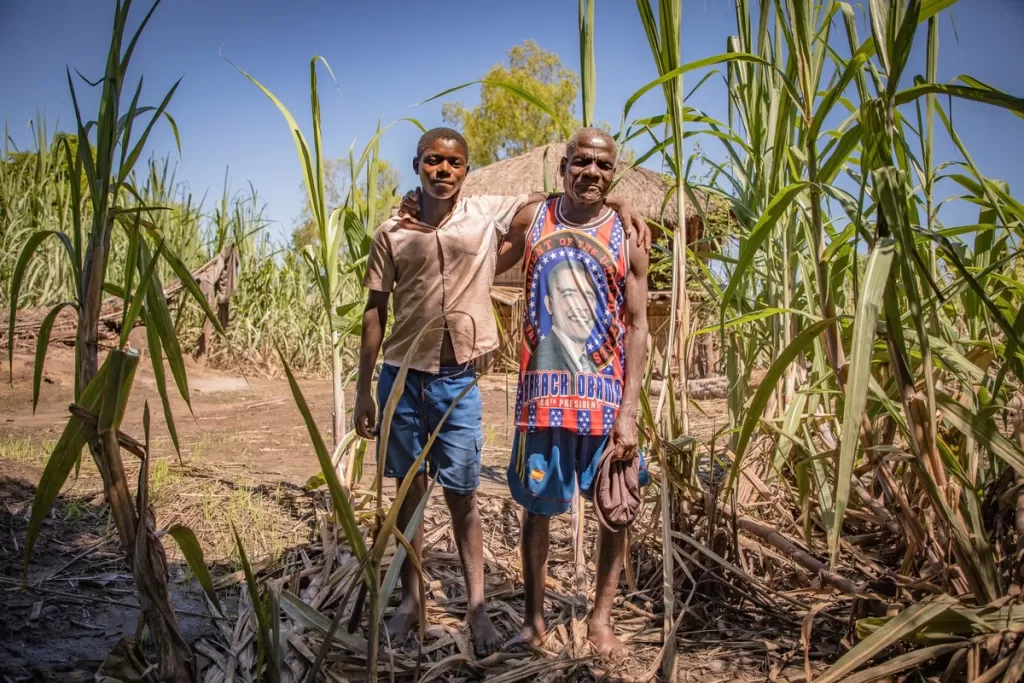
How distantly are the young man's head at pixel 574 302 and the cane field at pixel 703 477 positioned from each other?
0.22 meters

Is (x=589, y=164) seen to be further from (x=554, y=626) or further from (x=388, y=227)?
(x=554, y=626)

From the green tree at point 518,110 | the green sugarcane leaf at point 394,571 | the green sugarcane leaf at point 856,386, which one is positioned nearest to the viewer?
the green sugarcane leaf at point 856,386

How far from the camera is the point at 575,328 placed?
74.6 inches

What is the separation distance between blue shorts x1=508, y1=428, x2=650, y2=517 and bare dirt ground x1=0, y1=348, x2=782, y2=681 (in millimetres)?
516

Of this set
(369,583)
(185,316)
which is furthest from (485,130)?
(369,583)

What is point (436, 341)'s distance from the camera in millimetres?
2014

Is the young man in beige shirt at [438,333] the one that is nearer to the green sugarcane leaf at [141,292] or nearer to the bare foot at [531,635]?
the bare foot at [531,635]

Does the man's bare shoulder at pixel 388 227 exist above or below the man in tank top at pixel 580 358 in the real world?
above

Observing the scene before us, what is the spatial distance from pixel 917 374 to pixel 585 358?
963 mm

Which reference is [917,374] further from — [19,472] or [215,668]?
[19,472]

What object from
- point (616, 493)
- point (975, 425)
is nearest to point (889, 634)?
point (975, 425)

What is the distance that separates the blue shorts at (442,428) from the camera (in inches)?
80.0

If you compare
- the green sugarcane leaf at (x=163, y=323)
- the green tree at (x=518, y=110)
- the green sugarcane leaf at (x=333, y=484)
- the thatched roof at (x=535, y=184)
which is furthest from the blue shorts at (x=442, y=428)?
the green tree at (x=518, y=110)

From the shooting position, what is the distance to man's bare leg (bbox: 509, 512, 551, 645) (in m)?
1.95
